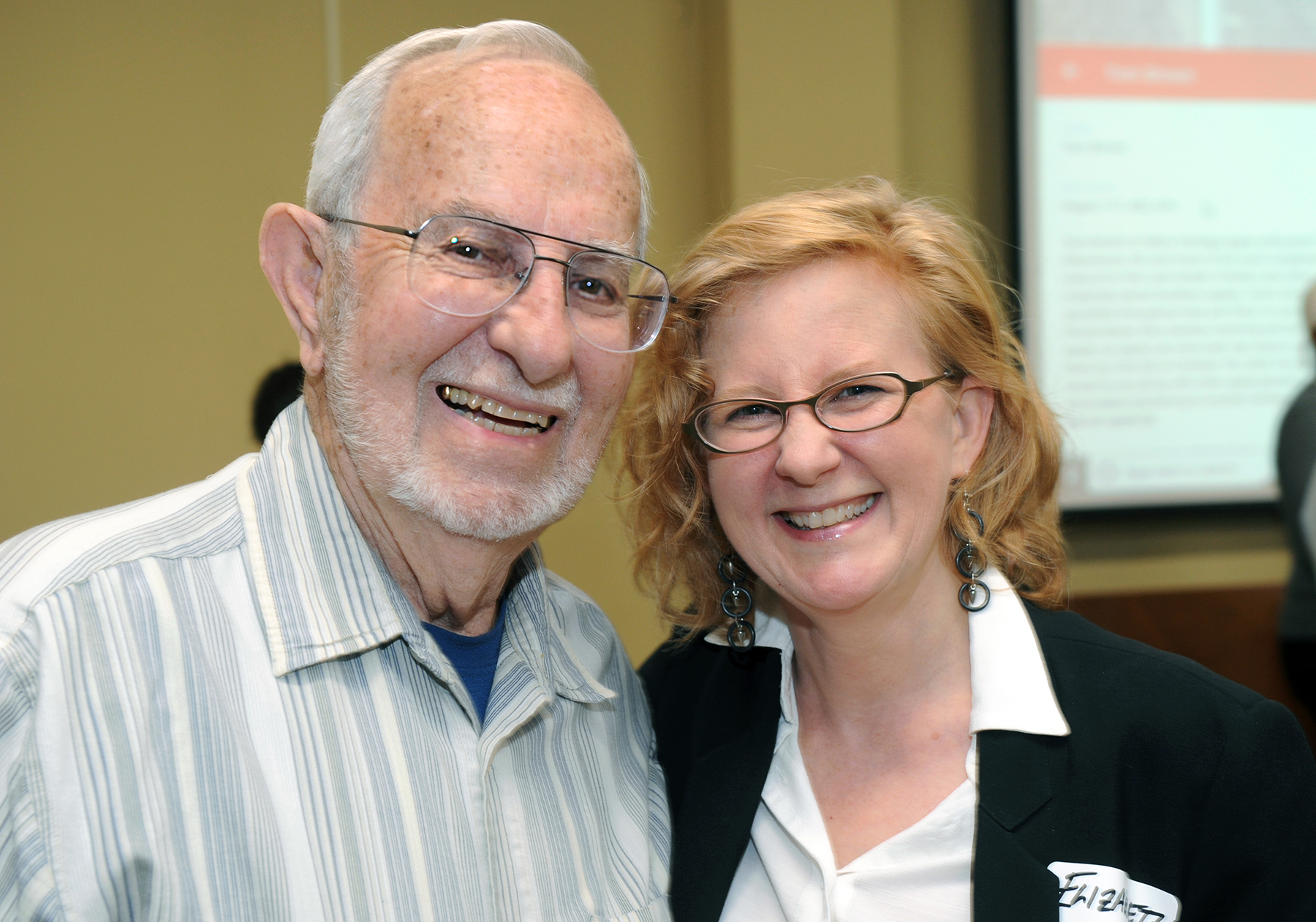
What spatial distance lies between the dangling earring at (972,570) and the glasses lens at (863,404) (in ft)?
0.88

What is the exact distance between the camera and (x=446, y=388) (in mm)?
1324

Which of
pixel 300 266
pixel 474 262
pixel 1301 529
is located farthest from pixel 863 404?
pixel 1301 529

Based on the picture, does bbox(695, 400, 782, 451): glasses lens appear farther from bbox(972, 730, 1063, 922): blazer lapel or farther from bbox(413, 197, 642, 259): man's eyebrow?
bbox(972, 730, 1063, 922): blazer lapel

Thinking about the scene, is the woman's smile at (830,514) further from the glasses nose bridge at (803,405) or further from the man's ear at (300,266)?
the man's ear at (300,266)

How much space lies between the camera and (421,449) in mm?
1297

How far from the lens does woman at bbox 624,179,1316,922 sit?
1.33 meters

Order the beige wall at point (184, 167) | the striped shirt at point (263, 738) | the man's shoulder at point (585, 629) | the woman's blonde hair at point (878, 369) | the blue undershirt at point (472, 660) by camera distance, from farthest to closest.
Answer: the beige wall at point (184, 167), the man's shoulder at point (585, 629), the woman's blonde hair at point (878, 369), the blue undershirt at point (472, 660), the striped shirt at point (263, 738)

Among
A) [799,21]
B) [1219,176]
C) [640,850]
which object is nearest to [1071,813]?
[640,850]

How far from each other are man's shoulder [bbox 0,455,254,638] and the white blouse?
0.85m

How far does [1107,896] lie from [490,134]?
1228mm

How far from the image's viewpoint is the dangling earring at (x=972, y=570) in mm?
1558

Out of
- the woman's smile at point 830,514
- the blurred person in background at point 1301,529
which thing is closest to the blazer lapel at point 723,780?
the woman's smile at point 830,514

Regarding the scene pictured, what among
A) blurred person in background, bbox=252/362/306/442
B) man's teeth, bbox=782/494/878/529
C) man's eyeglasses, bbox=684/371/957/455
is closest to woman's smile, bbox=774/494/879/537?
man's teeth, bbox=782/494/878/529

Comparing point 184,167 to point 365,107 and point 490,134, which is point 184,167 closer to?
point 365,107
